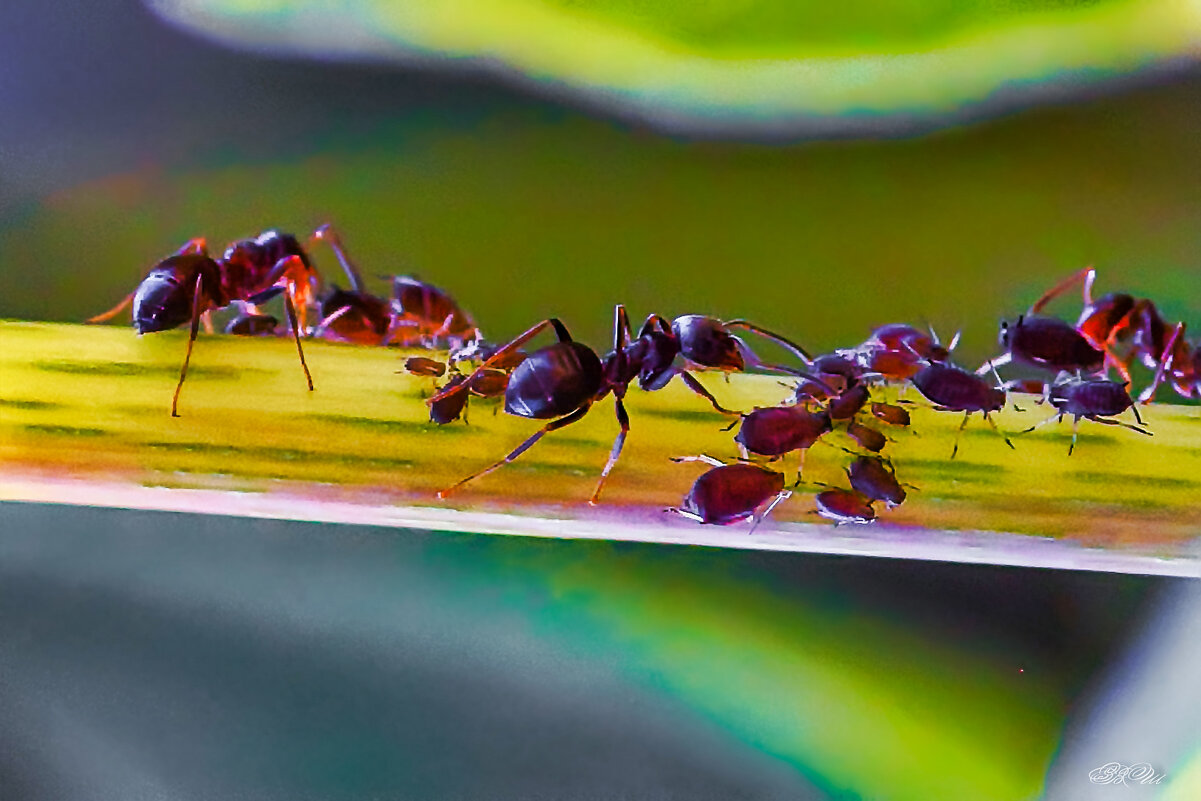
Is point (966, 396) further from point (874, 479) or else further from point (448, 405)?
point (448, 405)

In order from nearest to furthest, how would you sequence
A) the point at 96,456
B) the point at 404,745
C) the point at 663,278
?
the point at 96,456, the point at 404,745, the point at 663,278

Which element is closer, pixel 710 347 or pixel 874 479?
pixel 874 479

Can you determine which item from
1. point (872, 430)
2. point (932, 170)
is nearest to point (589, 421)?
point (872, 430)

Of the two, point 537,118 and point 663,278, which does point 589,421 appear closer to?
point 663,278

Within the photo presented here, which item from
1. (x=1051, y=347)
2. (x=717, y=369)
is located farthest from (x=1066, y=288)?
(x=717, y=369)

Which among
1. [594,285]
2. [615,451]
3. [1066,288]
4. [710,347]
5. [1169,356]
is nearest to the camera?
[615,451]

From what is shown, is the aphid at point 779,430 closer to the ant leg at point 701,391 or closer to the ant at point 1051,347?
the ant leg at point 701,391

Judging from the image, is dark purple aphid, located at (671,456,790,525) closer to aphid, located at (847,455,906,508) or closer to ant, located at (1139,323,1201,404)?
aphid, located at (847,455,906,508)
